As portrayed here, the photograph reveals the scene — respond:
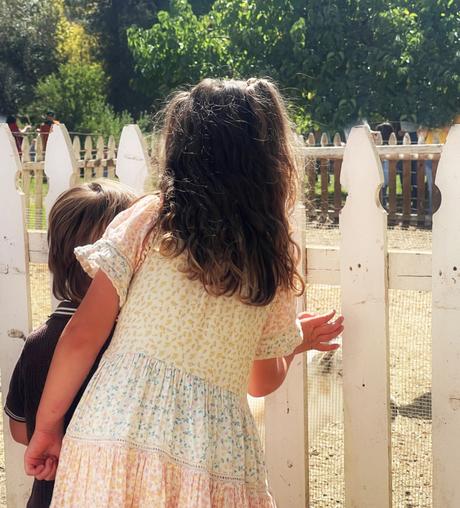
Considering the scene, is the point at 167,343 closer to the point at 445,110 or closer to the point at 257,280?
the point at 257,280

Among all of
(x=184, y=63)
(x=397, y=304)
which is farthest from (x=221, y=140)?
(x=184, y=63)

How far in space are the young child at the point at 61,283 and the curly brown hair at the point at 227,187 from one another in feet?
1.08

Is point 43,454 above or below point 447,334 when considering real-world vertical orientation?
below

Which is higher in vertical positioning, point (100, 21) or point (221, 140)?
point (100, 21)

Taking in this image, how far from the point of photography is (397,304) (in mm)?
5875

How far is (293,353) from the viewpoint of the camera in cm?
204

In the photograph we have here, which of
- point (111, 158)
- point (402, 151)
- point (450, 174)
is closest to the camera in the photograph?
point (450, 174)

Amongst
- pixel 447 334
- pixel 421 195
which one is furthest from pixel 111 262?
pixel 421 195

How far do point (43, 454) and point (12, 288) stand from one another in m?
1.04

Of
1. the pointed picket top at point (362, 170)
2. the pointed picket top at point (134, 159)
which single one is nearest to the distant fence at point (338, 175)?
the pointed picket top at point (134, 159)

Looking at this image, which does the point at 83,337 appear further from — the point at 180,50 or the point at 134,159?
the point at 180,50

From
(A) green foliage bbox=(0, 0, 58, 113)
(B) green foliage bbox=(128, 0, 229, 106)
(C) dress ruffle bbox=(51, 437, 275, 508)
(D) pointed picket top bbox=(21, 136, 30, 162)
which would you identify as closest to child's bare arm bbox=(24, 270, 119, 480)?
Answer: (C) dress ruffle bbox=(51, 437, 275, 508)

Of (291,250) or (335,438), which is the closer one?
(291,250)

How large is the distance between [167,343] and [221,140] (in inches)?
16.9
